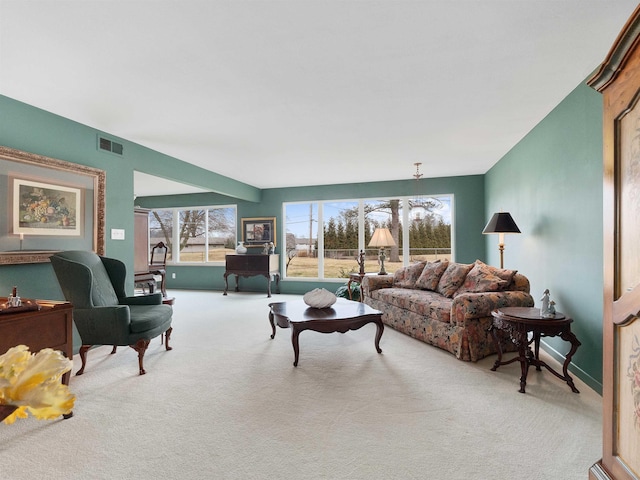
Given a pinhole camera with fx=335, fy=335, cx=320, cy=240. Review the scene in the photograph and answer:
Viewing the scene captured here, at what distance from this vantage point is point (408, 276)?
4.75 meters

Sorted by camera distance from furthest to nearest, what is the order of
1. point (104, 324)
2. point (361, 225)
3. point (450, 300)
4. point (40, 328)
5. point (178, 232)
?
point (178, 232)
point (361, 225)
point (450, 300)
point (104, 324)
point (40, 328)

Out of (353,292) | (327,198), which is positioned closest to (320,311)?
(353,292)

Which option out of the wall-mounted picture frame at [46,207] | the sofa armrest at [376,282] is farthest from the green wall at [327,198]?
the wall-mounted picture frame at [46,207]

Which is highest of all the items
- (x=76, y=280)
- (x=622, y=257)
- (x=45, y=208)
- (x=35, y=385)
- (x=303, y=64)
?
(x=303, y=64)

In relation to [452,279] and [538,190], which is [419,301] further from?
[538,190]

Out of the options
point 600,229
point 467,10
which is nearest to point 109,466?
point 467,10

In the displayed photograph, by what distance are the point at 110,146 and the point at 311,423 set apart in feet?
12.1

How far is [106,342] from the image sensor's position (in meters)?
2.87

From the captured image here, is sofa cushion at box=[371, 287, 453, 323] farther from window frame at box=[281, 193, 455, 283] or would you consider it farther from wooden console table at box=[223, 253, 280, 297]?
wooden console table at box=[223, 253, 280, 297]

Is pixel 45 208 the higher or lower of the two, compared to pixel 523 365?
higher

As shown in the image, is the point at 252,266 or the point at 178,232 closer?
the point at 252,266

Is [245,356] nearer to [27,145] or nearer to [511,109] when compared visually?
[27,145]

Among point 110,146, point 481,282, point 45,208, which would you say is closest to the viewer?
point 45,208

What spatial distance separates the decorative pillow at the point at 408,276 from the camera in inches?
184
